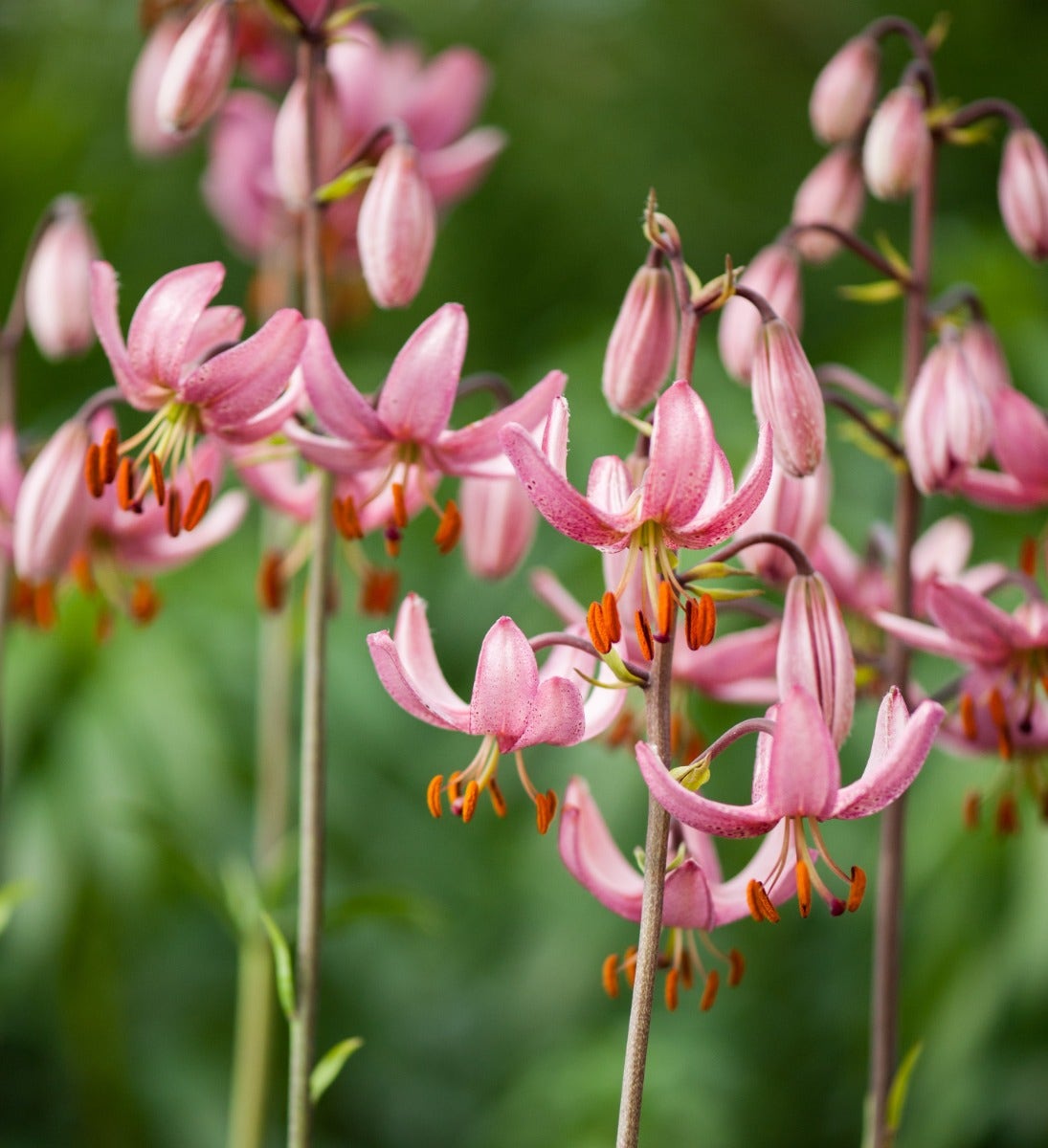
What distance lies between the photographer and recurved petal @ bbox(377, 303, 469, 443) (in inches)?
23.3

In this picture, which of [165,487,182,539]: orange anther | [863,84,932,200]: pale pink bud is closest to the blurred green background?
[165,487,182,539]: orange anther

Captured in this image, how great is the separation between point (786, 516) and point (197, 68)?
36cm

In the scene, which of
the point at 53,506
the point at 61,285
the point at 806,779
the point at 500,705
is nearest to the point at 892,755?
the point at 806,779

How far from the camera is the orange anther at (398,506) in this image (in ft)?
2.07

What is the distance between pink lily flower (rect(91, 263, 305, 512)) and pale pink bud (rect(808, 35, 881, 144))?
1.19 feet

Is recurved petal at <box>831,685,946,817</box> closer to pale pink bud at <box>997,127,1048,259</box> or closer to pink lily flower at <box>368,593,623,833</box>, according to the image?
pink lily flower at <box>368,593,623,833</box>

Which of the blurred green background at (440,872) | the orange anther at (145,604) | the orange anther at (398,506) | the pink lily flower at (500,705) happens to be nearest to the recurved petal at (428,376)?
the orange anther at (398,506)

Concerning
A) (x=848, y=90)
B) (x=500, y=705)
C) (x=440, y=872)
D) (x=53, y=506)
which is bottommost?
(x=440, y=872)

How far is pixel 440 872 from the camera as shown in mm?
1823

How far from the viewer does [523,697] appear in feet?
1.57

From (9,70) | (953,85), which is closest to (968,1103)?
(953,85)

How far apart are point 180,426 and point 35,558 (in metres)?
0.14

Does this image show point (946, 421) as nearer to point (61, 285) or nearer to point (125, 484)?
point (125, 484)

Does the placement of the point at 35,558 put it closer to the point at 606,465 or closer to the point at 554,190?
the point at 606,465
